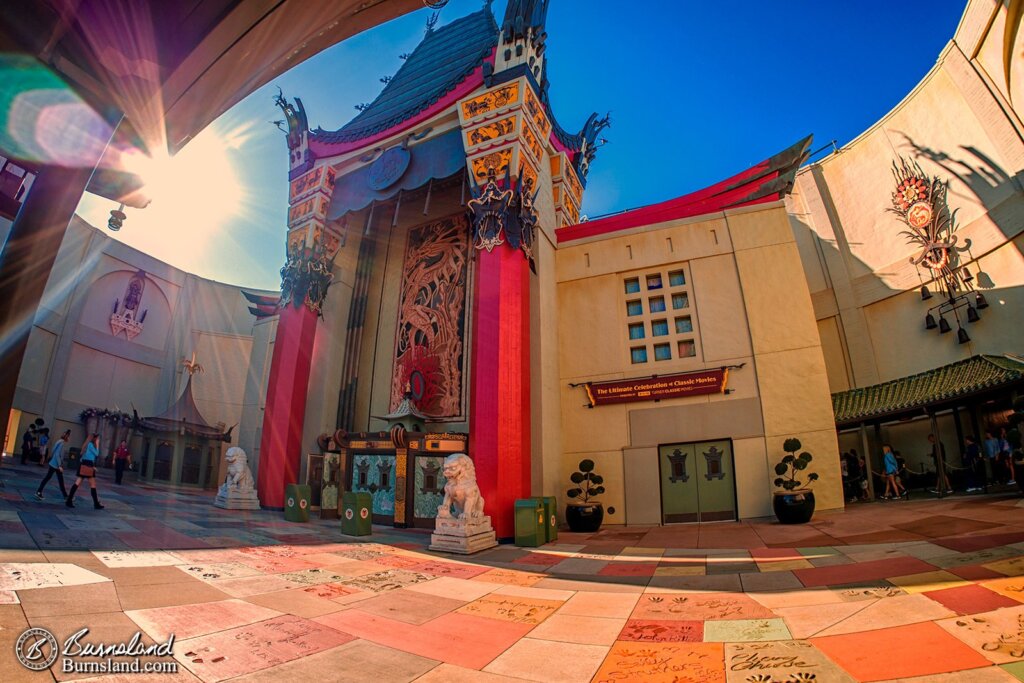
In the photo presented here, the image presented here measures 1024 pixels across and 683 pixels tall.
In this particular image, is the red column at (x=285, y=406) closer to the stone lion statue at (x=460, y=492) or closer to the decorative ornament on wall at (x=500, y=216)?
the decorative ornament on wall at (x=500, y=216)

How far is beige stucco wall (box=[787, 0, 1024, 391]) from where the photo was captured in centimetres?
1529

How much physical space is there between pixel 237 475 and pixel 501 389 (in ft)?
27.3

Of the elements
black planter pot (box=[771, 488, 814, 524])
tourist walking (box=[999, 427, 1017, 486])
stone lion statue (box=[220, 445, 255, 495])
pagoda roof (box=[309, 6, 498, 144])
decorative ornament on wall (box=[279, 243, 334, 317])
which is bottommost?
black planter pot (box=[771, 488, 814, 524])

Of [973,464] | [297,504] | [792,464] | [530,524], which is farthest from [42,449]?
[973,464]

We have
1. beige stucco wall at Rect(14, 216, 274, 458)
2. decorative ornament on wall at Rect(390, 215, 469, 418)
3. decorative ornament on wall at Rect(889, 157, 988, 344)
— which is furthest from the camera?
beige stucco wall at Rect(14, 216, 274, 458)

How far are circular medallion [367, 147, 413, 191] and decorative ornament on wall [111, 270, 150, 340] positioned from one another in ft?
65.5

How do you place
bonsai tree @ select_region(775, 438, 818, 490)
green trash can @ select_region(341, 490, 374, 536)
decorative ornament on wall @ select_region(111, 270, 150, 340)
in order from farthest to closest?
decorative ornament on wall @ select_region(111, 270, 150, 340) → bonsai tree @ select_region(775, 438, 818, 490) → green trash can @ select_region(341, 490, 374, 536)

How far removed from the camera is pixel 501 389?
452 inches

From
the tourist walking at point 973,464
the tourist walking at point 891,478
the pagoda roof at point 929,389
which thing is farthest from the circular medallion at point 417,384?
the tourist walking at point 973,464

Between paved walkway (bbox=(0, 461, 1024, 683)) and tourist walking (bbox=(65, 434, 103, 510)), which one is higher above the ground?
tourist walking (bbox=(65, 434, 103, 510))

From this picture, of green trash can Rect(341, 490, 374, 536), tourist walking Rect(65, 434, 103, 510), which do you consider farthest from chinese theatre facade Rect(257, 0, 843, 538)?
tourist walking Rect(65, 434, 103, 510)

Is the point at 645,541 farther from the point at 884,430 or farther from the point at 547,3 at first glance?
the point at 547,3

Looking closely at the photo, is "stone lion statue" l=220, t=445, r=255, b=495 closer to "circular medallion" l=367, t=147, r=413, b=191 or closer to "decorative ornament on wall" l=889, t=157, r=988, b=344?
"circular medallion" l=367, t=147, r=413, b=191

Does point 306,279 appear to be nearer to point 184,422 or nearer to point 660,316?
point 184,422
